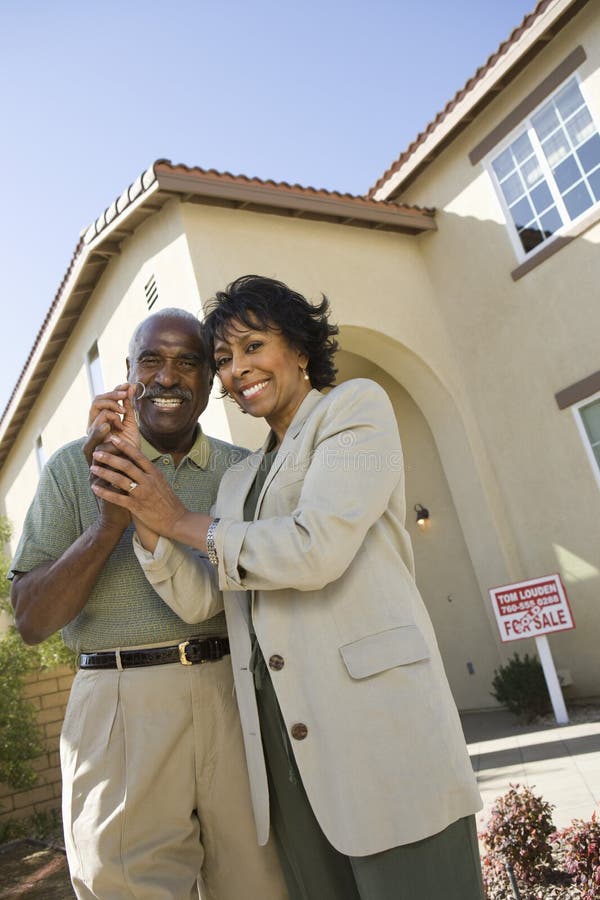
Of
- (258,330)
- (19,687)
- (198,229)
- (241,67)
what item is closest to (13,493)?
(19,687)

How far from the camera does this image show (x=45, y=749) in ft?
30.3

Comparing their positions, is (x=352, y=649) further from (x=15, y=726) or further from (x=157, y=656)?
(x=15, y=726)

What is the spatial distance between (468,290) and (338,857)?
844cm

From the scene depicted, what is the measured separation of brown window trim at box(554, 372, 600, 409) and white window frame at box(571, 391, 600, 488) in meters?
0.06

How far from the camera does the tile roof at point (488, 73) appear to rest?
25.6 feet

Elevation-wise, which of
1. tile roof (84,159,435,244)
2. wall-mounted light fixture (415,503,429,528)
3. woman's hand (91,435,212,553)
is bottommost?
woman's hand (91,435,212,553)

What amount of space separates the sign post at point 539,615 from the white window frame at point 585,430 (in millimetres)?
1347

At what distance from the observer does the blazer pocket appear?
65.2 inches

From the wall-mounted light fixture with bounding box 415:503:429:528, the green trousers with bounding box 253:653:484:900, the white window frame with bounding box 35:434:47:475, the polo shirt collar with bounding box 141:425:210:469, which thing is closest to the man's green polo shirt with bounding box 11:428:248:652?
the polo shirt collar with bounding box 141:425:210:469

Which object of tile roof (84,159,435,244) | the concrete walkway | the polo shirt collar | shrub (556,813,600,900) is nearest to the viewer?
the polo shirt collar

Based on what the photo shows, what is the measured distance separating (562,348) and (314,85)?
4.58m

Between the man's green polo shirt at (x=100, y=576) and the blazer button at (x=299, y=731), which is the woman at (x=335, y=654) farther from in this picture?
the man's green polo shirt at (x=100, y=576)

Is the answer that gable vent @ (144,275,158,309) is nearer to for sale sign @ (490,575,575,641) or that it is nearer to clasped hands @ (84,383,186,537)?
for sale sign @ (490,575,575,641)

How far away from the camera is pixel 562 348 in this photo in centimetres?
839
